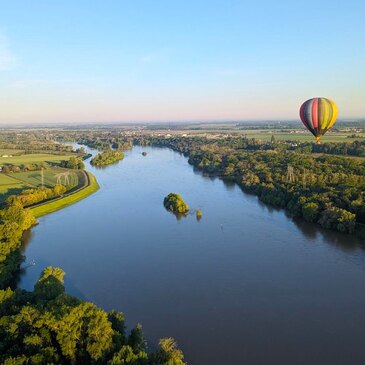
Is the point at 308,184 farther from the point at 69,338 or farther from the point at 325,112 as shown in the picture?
the point at 69,338

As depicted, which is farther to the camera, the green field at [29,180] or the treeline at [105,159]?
the treeline at [105,159]


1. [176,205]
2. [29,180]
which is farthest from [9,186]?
[176,205]

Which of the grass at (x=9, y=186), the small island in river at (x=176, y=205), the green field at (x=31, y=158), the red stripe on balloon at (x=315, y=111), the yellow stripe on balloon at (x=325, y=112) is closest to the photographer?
the yellow stripe on balloon at (x=325, y=112)

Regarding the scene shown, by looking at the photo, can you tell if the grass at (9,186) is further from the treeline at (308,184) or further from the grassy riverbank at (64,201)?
the treeline at (308,184)

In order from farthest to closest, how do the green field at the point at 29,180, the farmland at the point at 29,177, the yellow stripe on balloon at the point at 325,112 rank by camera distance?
the farmland at the point at 29,177
the green field at the point at 29,180
the yellow stripe on balloon at the point at 325,112

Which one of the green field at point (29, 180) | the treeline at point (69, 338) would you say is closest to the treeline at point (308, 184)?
the green field at point (29, 180)

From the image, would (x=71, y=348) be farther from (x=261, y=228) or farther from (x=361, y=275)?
(x=261, y=228)
